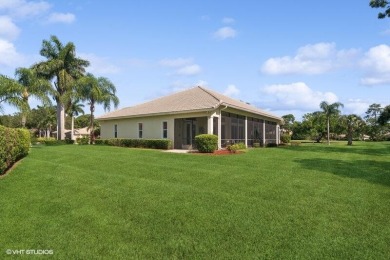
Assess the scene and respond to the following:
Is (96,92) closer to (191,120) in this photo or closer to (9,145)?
(191,120)

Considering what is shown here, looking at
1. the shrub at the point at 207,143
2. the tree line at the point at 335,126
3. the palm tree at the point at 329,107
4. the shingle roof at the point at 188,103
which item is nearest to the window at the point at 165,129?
the shingle roof at the point at 188,103

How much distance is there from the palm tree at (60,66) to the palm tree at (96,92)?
7.55 ft

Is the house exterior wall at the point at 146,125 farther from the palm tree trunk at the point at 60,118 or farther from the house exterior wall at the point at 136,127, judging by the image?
the palm tree trunk at the point at 60,118

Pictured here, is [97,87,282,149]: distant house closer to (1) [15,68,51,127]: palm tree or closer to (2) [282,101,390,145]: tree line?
(1) [15,68,51,127]: palm tree

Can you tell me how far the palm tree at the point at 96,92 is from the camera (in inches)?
1172

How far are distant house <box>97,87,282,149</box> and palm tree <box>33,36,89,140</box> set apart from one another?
24.0 feet

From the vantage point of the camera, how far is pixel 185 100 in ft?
79.9

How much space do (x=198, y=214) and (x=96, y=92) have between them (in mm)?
26017

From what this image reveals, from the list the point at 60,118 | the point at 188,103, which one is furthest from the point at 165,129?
the point at 60,118

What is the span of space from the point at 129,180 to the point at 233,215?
15.2ft

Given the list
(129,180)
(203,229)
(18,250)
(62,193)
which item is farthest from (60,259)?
(129,180)

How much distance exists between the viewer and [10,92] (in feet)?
59.3

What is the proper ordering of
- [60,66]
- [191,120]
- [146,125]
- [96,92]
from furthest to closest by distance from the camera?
[60,66]
[96,92]
[146,125]
[191,120]

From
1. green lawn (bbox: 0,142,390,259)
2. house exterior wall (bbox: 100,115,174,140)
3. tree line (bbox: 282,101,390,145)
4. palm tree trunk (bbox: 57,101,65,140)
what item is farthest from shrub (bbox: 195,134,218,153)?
tree line (bbox: 282,101,390,145)
